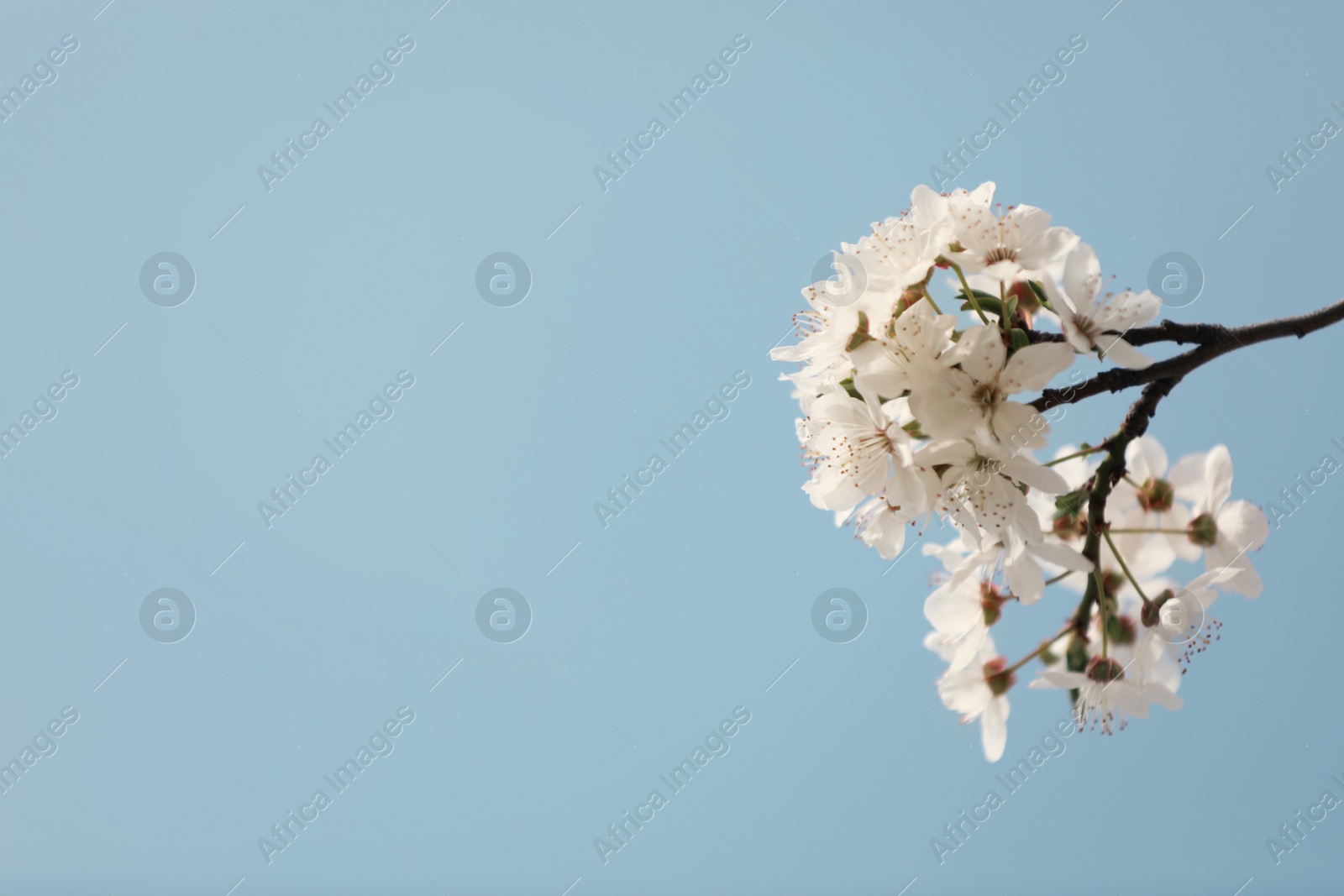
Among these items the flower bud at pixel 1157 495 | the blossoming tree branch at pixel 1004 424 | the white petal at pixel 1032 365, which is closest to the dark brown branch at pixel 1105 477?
the blossoming tree branch at pixel 1004 424

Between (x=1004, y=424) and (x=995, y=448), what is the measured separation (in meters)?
0.04

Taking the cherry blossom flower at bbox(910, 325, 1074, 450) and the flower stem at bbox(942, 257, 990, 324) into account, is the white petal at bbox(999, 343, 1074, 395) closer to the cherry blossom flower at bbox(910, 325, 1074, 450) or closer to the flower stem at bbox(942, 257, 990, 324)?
the cherry blossom flower at bbox(910, 325, 1074, 450)

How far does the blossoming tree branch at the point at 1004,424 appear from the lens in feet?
3.92

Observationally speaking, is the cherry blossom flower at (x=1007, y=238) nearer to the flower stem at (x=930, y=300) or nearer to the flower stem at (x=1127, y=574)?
the flower stem at (x=930, y=300)

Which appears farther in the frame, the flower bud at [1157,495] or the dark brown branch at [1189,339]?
the flower bud at [1157,495]

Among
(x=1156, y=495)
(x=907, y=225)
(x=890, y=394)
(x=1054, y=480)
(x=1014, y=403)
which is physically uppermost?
(x=907, y=225)

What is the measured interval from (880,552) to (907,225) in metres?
0.51

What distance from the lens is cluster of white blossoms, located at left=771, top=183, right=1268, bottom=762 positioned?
120cm

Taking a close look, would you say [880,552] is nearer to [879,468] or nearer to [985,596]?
[879,468]

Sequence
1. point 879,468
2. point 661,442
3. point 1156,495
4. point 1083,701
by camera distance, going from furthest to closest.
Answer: point 661,442 → point 1156,495 → point 1083,701 → point 879,468

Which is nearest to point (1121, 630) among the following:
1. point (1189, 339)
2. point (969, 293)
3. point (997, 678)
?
point (997, 678)

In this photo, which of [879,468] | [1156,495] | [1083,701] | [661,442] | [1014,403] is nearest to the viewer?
[1014,403]

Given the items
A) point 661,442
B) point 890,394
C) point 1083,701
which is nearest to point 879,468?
point 890,394

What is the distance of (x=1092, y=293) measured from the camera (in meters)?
1.27
